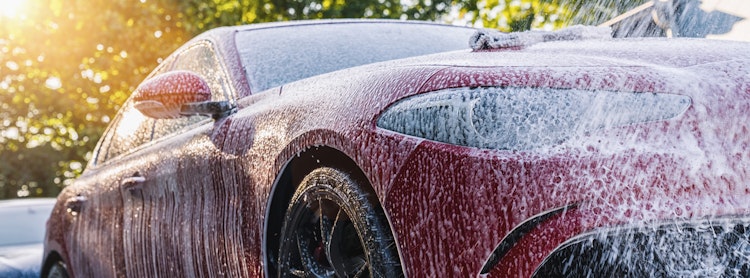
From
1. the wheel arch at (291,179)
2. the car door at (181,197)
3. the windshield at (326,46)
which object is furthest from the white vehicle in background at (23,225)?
the wheel arch at (291,179)

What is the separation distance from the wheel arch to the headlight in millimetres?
332

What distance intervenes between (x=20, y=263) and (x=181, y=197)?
293 centimetres

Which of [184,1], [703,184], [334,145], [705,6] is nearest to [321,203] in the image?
[334,145]

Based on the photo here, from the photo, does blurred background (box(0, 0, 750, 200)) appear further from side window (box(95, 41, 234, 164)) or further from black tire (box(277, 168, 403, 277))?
black tire (box(277, 168, 403, 277))

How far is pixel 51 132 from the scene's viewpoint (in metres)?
26.6

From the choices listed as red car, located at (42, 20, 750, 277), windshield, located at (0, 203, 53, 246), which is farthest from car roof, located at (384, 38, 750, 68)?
windshield, located at (0, 203, 53, 246)

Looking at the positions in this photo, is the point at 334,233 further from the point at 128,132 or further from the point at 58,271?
the point at 58,271

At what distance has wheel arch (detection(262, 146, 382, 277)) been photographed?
256 centimetres

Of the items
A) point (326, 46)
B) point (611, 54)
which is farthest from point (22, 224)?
point (611, 54)

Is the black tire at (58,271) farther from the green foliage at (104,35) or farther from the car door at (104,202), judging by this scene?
the green foliage at (104,35)

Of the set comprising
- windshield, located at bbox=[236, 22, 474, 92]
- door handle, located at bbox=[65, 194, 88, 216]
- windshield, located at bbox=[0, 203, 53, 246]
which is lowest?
windshield, located at bbox=[0, 203, 53, 246]

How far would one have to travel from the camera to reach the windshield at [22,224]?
8109 millimetres

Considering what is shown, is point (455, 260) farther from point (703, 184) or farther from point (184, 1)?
point (184, 1)

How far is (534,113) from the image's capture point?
214cm
